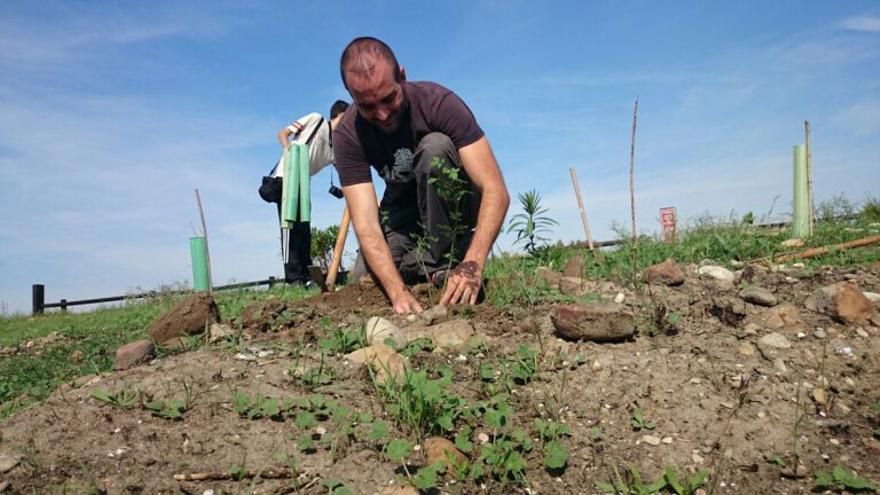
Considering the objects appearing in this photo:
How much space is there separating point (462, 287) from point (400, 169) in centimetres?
122

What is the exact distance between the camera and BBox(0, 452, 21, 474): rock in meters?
1.85

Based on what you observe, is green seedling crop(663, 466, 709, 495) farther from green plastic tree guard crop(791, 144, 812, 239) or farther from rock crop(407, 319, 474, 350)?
green plastic tree guard crop(791, 144, 812, 239)

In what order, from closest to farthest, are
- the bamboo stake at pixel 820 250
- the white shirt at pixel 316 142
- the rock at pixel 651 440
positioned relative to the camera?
1. the rock at pixel 651 440
2. the bamboo stake at pixel 820 250
3. the white shirt at pixel 316 142


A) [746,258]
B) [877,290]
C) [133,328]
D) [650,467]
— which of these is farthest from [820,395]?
[133,328]

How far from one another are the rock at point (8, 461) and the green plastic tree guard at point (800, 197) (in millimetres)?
5884

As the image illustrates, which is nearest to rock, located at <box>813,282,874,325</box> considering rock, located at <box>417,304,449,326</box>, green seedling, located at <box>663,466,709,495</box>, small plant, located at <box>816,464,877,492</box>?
small plant, located at <box>816,464,877,492</box>

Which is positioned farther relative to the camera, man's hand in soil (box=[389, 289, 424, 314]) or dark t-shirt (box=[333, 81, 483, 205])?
dark t-shirt (box=[333, 81, 483, 205])

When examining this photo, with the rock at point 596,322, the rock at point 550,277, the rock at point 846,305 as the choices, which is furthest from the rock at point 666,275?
the rock at point 596,322

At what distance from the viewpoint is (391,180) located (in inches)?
172

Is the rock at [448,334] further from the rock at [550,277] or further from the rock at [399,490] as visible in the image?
the rock at [399,490]

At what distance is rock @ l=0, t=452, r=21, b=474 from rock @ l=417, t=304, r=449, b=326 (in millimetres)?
1591

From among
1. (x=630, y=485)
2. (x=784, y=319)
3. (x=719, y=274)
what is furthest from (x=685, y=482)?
(x=719, y=274)

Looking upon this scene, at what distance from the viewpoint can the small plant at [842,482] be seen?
184 centimetres

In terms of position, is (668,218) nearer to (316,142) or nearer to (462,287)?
(316,142)
